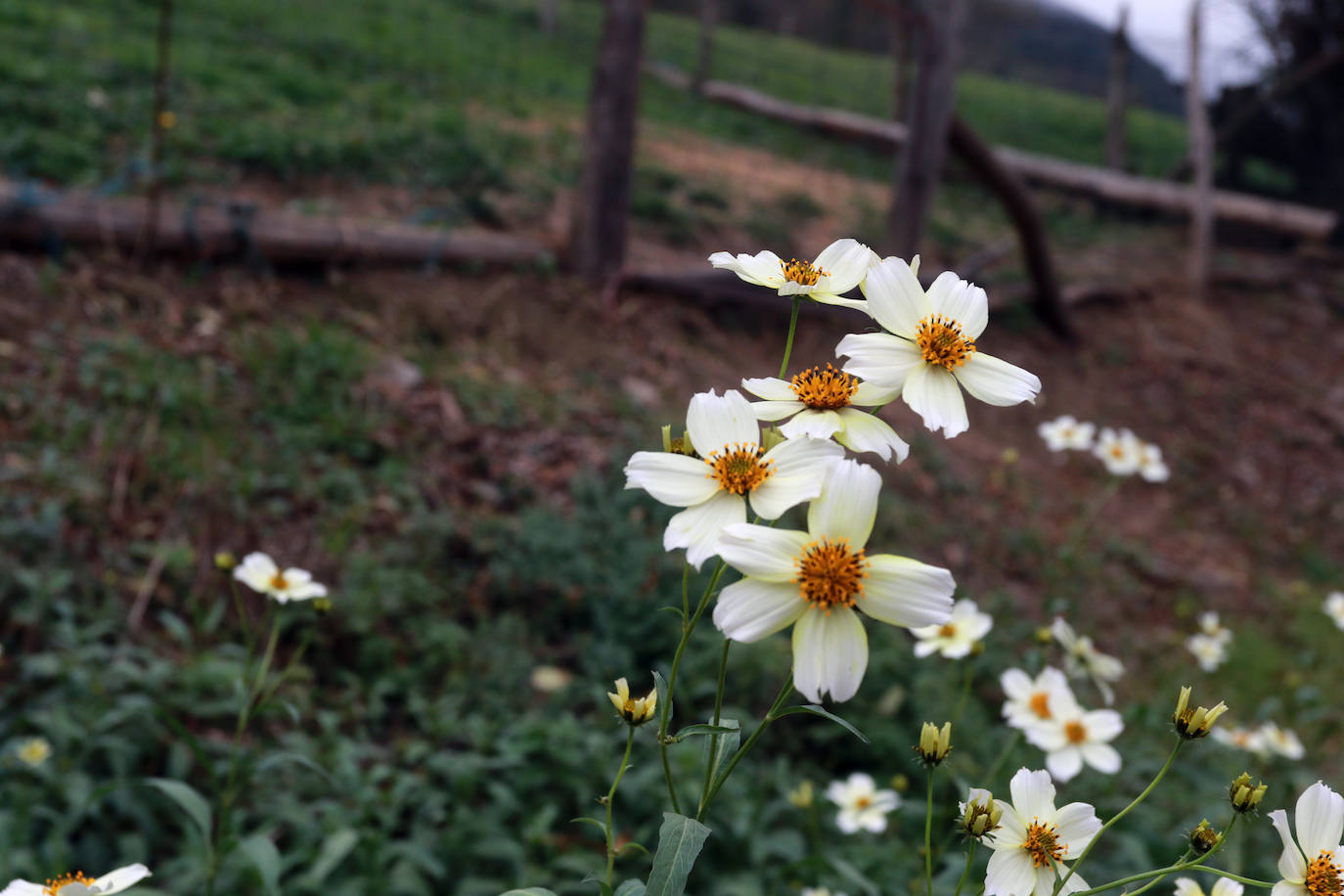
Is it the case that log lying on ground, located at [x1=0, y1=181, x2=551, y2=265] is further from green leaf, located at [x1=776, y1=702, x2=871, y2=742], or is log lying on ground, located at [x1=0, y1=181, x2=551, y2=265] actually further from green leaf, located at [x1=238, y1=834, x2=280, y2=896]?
green leaf, located at [x1=776, y1=702, x2=871, y2=742]

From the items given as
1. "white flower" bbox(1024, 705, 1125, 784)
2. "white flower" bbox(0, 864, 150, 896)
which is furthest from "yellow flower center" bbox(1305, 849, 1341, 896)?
"white flower" bbox(0, 864, 150, 896)

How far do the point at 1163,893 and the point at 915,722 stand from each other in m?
0.68

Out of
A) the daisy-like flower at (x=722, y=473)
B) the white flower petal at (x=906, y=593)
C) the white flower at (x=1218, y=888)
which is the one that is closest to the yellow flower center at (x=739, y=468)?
the daisy-like flower at (x=722, y=473)

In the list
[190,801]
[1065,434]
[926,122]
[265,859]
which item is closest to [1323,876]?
[265,859]

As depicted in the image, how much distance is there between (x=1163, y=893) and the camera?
5.55 feet

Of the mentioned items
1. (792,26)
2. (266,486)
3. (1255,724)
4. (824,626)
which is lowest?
(1255,724)

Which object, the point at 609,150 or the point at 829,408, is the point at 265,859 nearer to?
the point at 829,408

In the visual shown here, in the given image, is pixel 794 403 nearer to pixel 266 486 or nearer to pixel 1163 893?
pixel 1163 893

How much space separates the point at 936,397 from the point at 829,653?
9.0 inches

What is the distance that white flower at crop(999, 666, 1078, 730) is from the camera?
1433 mm

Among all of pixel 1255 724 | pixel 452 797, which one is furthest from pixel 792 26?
pixel 452 797

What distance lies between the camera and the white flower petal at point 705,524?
2.15 ft

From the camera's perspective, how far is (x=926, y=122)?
4785 millimetres

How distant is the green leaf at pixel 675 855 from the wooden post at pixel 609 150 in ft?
11.9
